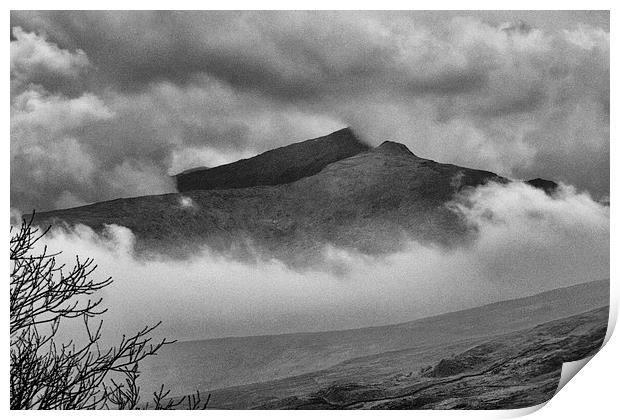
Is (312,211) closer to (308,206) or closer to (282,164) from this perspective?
(308,206)

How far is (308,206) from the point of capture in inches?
183

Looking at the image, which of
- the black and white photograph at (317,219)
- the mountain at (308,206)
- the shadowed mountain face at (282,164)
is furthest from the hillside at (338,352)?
the shadowed mountain face at (282,164)

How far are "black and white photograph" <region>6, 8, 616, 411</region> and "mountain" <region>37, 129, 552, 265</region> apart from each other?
1 centimetres

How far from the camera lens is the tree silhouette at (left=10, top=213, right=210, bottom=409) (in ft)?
14.6

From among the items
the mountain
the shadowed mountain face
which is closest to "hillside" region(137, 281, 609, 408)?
the mountain

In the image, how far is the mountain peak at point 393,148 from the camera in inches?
182

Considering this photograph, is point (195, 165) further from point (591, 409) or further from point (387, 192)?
point (591, 409)

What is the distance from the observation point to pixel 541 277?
14.9ft

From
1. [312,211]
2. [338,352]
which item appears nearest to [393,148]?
[312,211]

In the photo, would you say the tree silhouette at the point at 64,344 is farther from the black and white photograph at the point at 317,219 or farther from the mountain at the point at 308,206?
the mountain at the point at 308,206

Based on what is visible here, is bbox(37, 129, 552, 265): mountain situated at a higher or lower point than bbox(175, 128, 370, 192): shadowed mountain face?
lower

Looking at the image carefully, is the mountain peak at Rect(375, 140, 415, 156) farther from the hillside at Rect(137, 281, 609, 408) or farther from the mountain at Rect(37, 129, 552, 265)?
the hillside at Rect(137, 281, 609, 408)
